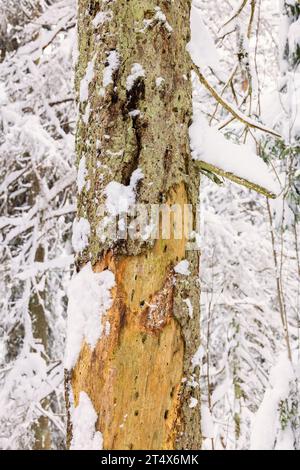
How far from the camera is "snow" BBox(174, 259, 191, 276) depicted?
4.86 ft

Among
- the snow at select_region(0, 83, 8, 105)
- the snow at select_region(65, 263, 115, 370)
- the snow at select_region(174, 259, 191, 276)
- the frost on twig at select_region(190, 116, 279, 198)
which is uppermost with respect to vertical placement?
the snow at select_region(0, 83, 8, 105)

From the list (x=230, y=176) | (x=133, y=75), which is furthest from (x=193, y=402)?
(x=133, y=75)

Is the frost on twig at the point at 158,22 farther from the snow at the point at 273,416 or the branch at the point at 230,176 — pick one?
the snow at the point at 273,416

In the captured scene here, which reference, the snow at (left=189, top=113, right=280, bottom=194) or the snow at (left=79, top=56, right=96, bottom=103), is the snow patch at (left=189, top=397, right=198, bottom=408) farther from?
the snow at (left=79, top=56, right=96, bottom=103)

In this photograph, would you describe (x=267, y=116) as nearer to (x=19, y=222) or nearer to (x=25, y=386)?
(x=19, y=222)

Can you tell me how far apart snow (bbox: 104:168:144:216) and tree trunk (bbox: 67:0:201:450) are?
0.06 feet

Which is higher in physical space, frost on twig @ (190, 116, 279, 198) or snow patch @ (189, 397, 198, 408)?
frost on twig @ (190, 116, 279, 198)

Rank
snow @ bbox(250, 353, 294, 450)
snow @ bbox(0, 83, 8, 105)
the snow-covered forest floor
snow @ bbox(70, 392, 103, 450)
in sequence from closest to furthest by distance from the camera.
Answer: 1. snow @ bbox(70, 392, 103, 450)
2. the snow-covered forest floor
3. snow @ bbox(250, 353, 294, 450)
4. snow @ bbox(0, 83, 8, 105)

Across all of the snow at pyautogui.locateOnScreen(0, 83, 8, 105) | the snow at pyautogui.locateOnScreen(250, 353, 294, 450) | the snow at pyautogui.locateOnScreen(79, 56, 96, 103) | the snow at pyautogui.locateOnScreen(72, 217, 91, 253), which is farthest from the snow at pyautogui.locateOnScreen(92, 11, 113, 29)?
the snow at pyautogui.locateOnScreen(0, 83, 8, 105)

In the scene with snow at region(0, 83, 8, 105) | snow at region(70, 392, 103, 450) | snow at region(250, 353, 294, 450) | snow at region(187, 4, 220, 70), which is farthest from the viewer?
snow at region(0, 83, 8, 105)

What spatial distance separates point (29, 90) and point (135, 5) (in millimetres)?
4166

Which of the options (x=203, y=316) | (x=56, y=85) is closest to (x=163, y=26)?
(x=56, y=85)

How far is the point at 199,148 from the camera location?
159 cm

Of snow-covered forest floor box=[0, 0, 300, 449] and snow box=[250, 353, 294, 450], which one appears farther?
snow box=[250, 353, 294, 450]
